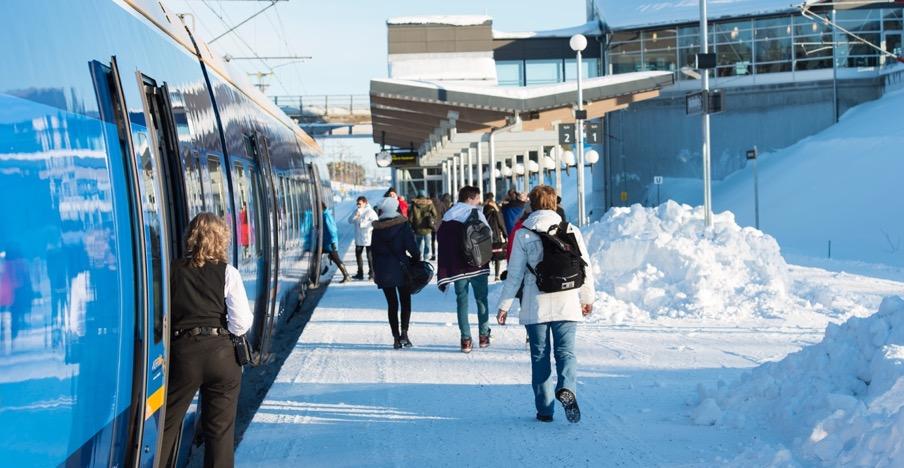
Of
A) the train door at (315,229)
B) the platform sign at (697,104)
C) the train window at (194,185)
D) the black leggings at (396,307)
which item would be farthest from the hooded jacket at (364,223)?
the train window at (194,185)

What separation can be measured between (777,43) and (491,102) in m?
26.8

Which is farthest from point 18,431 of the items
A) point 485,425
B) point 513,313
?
point 513,313

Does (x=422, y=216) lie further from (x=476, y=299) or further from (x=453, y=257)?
(x=453, y=257)

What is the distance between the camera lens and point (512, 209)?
18000 mm

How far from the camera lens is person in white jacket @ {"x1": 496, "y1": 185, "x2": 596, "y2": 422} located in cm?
869

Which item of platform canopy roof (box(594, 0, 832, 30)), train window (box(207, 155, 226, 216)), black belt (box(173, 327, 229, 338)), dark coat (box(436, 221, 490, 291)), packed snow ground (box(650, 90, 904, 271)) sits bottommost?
packed snow ground (box(650, 90, 904, 271))

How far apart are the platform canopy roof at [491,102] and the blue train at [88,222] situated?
19190mm

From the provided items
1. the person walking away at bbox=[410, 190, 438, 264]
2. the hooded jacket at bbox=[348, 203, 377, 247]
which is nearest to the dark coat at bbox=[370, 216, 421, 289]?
the hooded jacket at bbox=[348, 203, 377, 247]

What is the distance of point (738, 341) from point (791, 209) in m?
25.9

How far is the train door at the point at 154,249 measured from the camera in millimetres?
5410

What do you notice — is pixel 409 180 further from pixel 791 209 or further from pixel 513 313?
pixel 513 313

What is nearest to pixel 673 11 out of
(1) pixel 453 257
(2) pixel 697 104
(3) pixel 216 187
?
(2) pixel 697 104

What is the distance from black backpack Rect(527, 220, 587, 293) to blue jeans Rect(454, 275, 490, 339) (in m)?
3.76

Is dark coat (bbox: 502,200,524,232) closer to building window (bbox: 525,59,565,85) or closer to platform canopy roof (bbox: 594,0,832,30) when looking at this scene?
platform canopy roof (bbox: 594,0,832,30)
